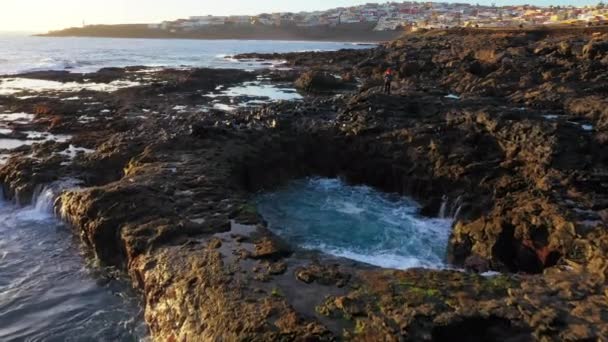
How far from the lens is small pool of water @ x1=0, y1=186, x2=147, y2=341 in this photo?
10.5 m

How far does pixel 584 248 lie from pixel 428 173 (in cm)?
712

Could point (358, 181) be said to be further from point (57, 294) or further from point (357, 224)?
point (57, 294)

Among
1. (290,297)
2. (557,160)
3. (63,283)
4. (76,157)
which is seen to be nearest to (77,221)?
(63,283)

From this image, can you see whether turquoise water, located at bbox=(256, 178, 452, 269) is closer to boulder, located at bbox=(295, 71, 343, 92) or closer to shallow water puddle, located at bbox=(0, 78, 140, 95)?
boulder, located at bbox=(295, 71, 343, 92)

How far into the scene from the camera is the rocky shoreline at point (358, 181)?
8633 millimetres

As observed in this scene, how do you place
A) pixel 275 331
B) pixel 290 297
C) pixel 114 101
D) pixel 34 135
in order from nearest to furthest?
pixel 275 331 → pixel 290 297 → pixel 34 135 → pixel 114 101

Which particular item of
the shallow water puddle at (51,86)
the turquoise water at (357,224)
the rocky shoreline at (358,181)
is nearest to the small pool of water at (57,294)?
the rocky shoreline at (358,181)

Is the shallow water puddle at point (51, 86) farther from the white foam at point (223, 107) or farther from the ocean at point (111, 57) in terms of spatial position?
the ocean at point (111, 57)

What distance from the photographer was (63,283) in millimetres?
12344

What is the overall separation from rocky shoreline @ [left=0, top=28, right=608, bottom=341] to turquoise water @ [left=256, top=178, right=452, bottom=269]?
70 centimetres

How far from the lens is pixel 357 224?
15.9 metres

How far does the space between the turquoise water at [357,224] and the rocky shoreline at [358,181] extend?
70 cm

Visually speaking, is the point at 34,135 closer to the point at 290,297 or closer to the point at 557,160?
the point at 290,297

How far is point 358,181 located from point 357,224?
14.6 ft
